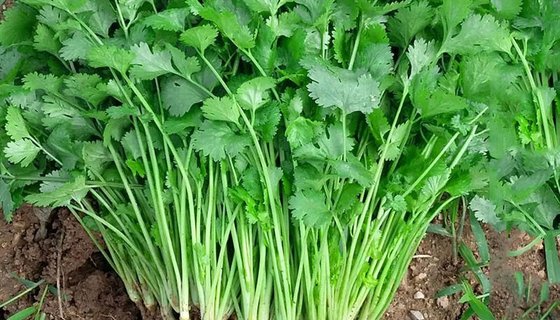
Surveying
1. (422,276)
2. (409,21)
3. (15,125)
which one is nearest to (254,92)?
(409,21)

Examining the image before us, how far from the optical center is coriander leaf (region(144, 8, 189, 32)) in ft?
3.28

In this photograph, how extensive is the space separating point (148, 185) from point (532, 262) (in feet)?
2.34


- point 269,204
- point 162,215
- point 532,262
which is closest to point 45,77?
point 162,215

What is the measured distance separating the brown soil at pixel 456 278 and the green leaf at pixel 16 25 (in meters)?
0.78

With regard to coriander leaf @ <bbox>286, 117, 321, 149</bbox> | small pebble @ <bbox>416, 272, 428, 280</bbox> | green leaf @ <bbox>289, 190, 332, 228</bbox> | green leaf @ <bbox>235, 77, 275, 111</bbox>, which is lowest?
small pebble @ <bbox>416, 272, 428, 280</bbox>

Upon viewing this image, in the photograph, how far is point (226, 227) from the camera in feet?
3.53

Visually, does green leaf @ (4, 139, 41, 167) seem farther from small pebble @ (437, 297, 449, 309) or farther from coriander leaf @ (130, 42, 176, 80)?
small pebble @ (437, 297, 449, 309)

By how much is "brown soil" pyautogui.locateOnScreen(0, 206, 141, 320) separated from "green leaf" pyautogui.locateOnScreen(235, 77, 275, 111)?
0.47 m

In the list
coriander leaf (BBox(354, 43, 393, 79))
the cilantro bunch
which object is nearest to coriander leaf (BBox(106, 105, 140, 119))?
the cilantro bunch

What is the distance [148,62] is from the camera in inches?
39.7

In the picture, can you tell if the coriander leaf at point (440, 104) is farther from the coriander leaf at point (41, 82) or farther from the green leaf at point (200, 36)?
the coriander leaf at point (41, 82)

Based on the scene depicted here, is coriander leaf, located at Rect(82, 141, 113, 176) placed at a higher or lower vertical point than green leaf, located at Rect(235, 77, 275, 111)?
lower

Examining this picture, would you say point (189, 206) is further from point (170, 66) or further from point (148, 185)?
point (170, 66)

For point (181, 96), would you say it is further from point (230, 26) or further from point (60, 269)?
point (60, 269)
